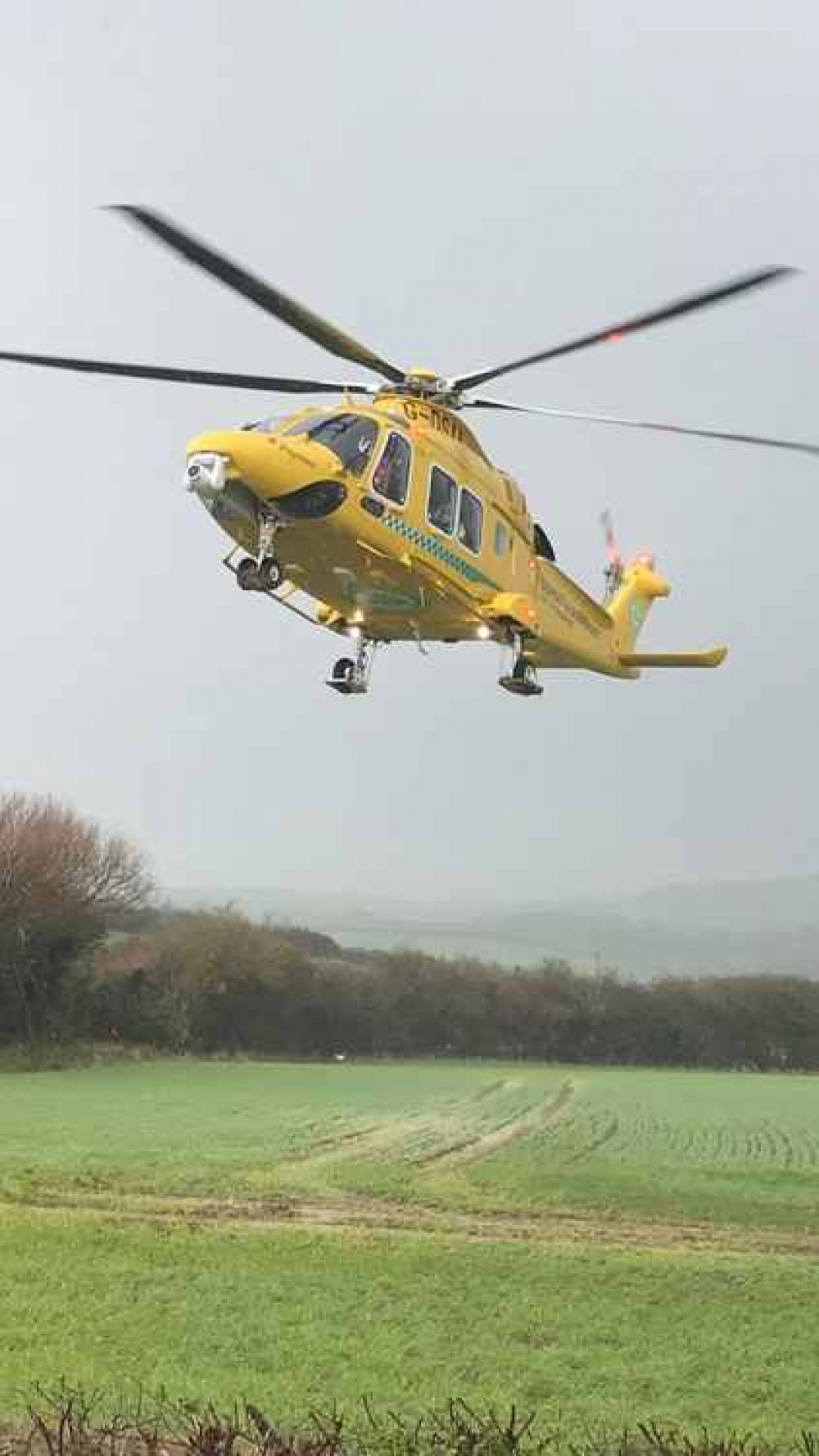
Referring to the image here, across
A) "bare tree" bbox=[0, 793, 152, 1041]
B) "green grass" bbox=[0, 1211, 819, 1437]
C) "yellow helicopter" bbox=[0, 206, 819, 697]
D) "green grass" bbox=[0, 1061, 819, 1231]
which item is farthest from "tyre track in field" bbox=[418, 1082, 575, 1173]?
"bare tree" bbox=[0, 793, 152, 1041]

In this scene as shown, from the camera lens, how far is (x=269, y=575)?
433 inches

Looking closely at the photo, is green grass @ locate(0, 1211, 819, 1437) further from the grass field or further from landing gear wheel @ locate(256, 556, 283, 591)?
landing gear wheel @ locate(256, 556, 283, 591)

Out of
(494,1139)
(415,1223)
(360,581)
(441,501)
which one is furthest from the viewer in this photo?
(494,1139)

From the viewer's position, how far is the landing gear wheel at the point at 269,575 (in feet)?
35.9

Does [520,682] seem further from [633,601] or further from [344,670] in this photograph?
[633,601]

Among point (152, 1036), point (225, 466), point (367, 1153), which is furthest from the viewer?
point (152, 1036)

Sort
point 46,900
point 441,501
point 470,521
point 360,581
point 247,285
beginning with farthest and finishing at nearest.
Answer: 1. point 46,900
2. point 470,521
3. point 441,501
4. point 360,581
5. point 247,285

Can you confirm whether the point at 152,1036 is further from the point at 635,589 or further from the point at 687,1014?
the point at 635,589

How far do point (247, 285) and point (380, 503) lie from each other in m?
2.65

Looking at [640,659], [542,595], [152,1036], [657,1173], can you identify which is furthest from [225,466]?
[152,1036]

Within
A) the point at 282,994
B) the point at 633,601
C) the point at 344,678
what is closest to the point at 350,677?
the point at 344,678

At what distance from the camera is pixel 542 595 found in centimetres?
1436

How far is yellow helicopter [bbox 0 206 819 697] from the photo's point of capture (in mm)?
10398

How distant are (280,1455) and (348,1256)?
9117 mm
